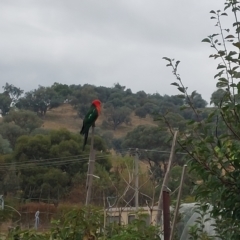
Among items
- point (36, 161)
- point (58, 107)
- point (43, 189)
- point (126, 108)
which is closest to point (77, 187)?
point (43, 189)

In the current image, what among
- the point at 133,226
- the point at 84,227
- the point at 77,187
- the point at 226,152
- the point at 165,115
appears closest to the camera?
the point at 226,152

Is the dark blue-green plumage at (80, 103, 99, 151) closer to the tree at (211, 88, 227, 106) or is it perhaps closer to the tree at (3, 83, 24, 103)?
the tree at (211, 88, 227, 106)

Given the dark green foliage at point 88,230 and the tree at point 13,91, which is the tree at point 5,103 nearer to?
the tree at point 13,91

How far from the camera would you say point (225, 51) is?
3607 mm

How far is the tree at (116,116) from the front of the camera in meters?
59.1

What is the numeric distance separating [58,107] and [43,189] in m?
39.1

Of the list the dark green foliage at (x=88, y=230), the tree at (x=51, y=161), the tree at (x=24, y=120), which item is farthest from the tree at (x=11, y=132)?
the dark green foliage at (x=88, y=230)

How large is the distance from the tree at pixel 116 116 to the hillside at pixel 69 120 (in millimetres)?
549

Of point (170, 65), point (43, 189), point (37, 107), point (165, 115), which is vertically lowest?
point (43, 189)

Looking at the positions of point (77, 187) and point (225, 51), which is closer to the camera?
point (225, 51)

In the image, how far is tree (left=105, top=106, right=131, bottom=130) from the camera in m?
59.1

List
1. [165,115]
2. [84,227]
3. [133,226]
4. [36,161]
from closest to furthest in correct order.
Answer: [165,115] → [84,227] → [133,226] → [36,161]

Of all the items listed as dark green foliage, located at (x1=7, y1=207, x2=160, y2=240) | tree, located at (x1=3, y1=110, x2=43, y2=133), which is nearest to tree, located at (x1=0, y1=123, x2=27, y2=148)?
tree, located at (x1=3, y1=110, x2=43, y2=133)

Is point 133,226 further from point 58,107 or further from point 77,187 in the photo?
point 58,107
